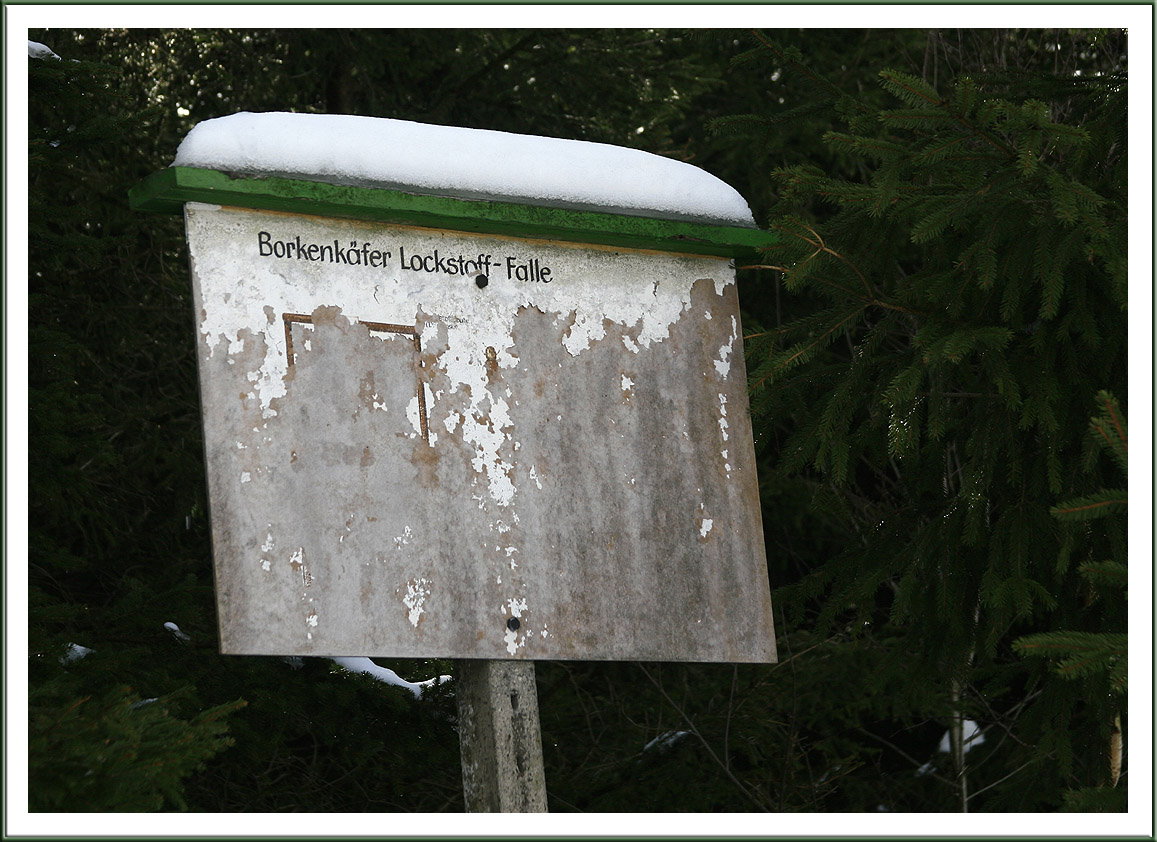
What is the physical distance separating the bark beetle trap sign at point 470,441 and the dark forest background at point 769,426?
44 cm

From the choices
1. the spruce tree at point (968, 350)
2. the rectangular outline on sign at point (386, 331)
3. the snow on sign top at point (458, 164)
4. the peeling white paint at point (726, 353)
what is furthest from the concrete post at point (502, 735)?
the snow on sign top at point (458, 164)

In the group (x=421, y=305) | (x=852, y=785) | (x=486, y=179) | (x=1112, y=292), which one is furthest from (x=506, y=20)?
(x=852, y=785)

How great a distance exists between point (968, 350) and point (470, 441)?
5.28ft

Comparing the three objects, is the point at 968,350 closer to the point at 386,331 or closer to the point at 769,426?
the point at 769,426

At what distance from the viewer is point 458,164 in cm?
380

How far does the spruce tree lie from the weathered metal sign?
0.44 metres

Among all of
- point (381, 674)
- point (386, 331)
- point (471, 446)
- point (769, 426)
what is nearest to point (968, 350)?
point (769, 426)

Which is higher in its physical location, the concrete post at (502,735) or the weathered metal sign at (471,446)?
the weathered metal sign at (471,446)

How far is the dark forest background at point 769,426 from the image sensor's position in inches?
158

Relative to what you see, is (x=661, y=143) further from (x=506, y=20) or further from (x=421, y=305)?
(x=421, y=305)

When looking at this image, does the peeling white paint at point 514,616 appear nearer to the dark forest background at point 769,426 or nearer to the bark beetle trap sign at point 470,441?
the bark beetle trap sign at point 470,441

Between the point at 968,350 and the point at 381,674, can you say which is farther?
the point at 381,674

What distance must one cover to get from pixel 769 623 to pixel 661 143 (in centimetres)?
441

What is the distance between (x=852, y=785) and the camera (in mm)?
8344
